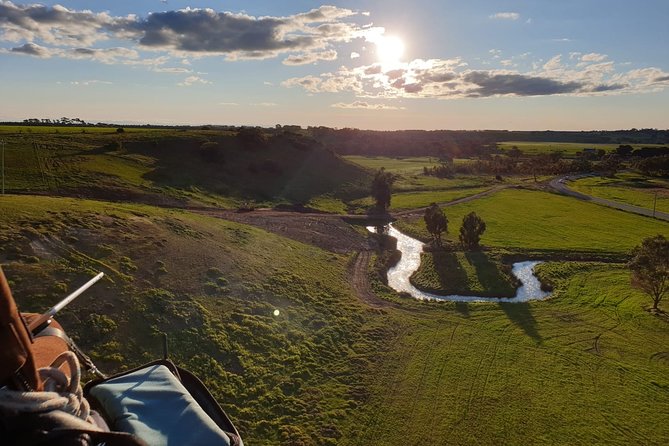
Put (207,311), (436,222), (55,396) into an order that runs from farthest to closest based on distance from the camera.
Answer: (436,222), (207,311), (55,396)

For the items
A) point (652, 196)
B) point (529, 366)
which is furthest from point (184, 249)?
point (652, 196)

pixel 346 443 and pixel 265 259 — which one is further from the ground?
pixel 265 259

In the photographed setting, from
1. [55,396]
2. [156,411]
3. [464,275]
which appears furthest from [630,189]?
[55,396]

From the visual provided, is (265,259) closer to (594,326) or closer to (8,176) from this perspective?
(594,326)

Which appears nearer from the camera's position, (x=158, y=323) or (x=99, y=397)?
(x=99, y=397)

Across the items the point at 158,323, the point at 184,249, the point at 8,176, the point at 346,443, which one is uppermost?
the point at 8,176

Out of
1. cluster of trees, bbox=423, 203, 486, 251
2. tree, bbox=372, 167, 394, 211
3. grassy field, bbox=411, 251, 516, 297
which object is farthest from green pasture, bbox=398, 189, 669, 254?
grassy field, bbox=411, 251, 516, 297

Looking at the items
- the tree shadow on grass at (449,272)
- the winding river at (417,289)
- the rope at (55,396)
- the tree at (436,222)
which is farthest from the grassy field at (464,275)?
the rope at (55,396)

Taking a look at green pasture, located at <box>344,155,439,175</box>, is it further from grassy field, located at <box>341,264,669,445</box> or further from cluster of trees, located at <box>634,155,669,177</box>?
grassy field, located at <box>341,264,669,445</box>

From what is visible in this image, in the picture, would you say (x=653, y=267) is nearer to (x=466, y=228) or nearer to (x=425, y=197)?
(x=466, y=228)
